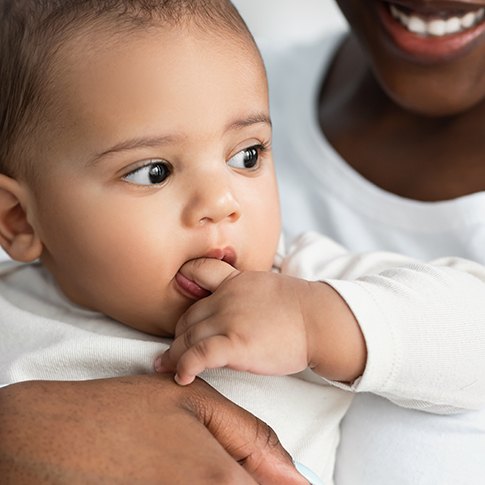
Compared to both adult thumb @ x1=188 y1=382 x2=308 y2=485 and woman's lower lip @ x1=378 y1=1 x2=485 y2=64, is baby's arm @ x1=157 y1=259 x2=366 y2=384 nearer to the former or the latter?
adult thumb @ x1=188 y1=382 x2=308 y2=485

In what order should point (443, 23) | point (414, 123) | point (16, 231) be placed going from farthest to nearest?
point (414, 123)
point (443, 23)
point (16, 231)

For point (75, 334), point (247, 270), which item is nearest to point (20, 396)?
point (75, 334)

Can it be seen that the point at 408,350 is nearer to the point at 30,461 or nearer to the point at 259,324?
the point at 259,324

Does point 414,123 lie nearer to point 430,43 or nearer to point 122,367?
point 430,43

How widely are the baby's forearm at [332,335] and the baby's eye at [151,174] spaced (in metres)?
0.22

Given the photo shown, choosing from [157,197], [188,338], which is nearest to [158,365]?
[188,338]

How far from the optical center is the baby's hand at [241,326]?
44.9 inches

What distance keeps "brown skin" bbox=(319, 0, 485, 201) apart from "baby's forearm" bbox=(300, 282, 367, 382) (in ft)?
1.99

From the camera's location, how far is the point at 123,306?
4.28 ft

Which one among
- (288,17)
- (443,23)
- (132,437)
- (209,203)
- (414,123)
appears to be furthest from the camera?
(288,17)

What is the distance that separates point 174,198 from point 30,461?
14.0 inches

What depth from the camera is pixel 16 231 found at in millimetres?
1375

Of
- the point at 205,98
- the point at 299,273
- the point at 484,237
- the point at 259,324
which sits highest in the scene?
the point at 205,98

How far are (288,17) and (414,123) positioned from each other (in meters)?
1.08
